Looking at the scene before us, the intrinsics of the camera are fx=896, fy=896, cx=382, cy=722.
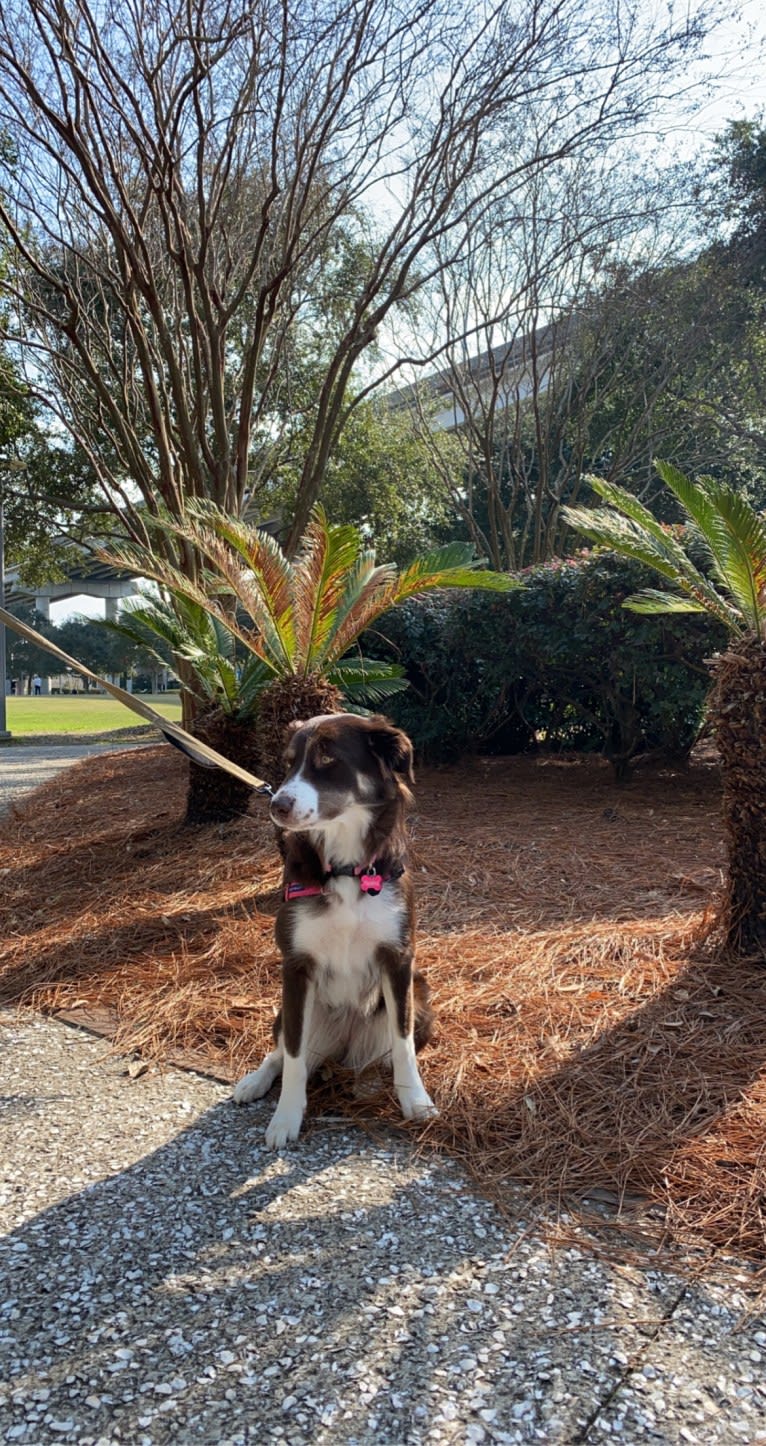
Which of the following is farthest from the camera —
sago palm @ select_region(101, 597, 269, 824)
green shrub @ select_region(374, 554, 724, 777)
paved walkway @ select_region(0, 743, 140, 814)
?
paved walkway @ select_region(0, 743, 140, 814)

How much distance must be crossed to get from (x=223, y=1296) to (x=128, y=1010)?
1.98 metres

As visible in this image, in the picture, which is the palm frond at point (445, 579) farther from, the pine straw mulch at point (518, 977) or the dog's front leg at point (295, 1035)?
the dog's front leg at point (295, 1035)

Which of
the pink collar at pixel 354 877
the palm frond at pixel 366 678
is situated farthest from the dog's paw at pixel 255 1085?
the palm frond at pixel 366 678

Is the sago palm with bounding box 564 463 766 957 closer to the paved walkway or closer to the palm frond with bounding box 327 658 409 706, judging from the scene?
the palm frond with bounding box 327 658 409 706

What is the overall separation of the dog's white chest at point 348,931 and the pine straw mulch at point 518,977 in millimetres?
511

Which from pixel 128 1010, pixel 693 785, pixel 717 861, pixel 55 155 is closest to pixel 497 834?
pixel 717 861

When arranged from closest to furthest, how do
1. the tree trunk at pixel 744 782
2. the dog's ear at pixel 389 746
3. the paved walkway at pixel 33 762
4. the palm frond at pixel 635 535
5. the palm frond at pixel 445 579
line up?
1. the dog's ear at pixel 389 746
2. the tree trunk at pixel 744 782
3. the palm frond at pixel 635 535
4. the palm frond at pixel 445 579
5. the paved walkway at pixel 33 762

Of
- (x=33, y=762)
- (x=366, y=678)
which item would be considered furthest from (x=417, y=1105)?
(x=33, y=762)

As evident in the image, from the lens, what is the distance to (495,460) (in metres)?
17.5

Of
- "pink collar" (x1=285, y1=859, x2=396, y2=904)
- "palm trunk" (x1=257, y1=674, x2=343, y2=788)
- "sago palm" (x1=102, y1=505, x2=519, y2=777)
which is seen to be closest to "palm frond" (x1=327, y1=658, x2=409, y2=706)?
"sago palm" (x1=102, y1=505, x2=519, y2=777)

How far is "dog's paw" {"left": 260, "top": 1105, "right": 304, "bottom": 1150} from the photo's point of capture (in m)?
2.81

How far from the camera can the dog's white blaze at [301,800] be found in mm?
2672

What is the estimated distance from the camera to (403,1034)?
3012mm

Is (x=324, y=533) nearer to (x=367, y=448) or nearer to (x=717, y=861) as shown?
(x=717, y=861)
